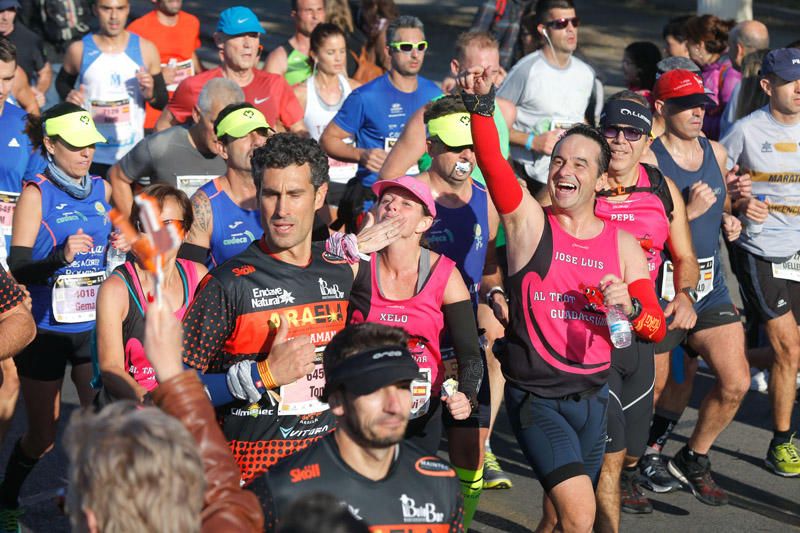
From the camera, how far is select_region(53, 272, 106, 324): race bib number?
623 centimetres

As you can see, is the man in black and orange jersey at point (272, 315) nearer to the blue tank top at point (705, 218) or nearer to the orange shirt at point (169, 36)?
the blue tank top at point (705, 218)

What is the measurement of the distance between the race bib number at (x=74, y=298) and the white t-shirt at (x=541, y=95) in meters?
3.43

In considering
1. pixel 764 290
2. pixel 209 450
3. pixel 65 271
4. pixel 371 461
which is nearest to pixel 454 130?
pixel 65 271

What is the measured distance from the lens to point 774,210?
7.54m

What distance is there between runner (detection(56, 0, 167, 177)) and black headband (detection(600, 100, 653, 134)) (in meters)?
4.06

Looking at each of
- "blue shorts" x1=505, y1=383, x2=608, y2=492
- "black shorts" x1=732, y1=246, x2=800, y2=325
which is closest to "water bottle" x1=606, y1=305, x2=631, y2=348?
Answer: "blue shorts" x1=505, y1=383, x2=608, y2=492

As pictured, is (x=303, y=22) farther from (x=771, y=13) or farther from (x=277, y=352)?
(x=771, y=13)

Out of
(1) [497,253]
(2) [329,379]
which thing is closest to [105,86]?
(1) [497,253]

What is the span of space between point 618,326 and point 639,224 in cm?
135

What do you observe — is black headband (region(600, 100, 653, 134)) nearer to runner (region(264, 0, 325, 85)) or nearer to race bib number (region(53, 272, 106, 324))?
race bib number (region(53, 272, 106, 324))

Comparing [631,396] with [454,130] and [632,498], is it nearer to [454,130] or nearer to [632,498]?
[632,498]

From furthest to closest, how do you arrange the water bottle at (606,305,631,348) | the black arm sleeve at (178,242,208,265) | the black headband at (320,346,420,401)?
the black arm sleeve at (178,242,208,265) < the water bottle at (606,305,631,348) < the black headband at (320,346,420,401)

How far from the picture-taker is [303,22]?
10.3 metres

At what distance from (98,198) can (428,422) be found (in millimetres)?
2399
